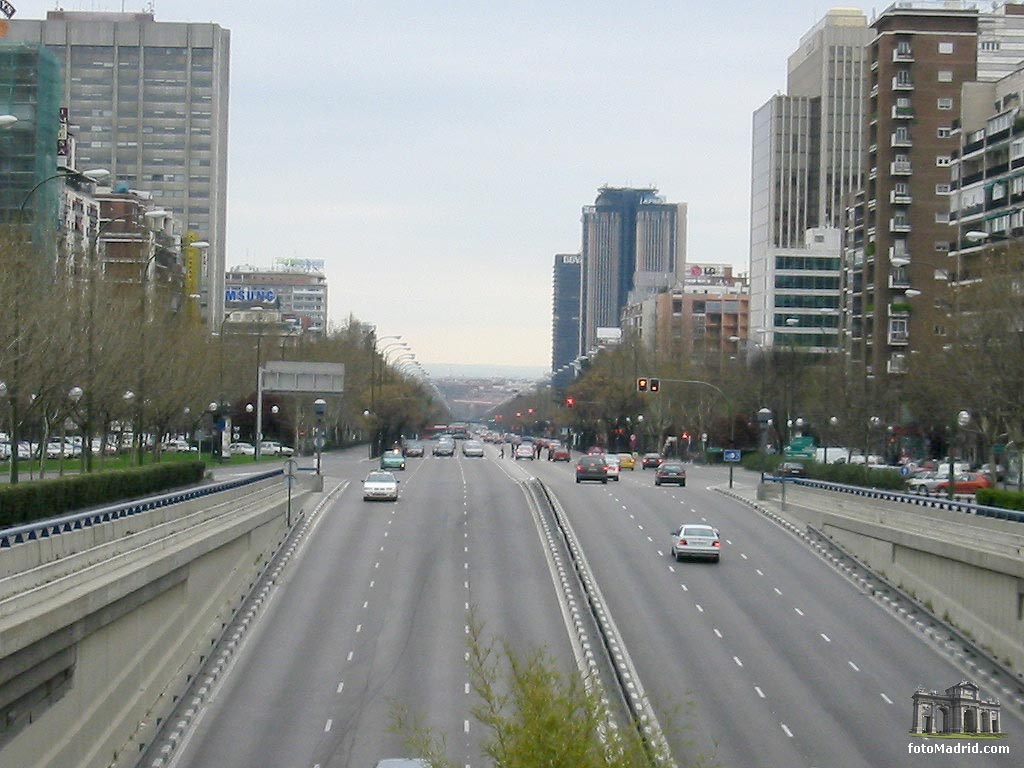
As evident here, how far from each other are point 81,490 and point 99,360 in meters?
17.4

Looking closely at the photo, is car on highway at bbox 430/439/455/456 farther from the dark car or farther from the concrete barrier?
the concrete barrier

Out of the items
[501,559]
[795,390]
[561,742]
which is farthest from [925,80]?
[561,742]

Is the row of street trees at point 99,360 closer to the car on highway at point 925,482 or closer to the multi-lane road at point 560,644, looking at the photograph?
the multi-lane road at point 560,644

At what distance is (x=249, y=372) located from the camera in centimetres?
11838

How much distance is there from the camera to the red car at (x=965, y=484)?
64113mm

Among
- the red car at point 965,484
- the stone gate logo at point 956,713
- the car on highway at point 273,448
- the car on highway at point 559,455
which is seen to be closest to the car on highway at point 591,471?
the red car at point 965,484

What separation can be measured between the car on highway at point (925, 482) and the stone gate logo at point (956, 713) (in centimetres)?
2692

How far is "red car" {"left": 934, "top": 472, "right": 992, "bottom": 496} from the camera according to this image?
64.1 metres

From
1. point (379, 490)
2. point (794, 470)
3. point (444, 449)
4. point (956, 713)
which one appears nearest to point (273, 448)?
point (444, 449)

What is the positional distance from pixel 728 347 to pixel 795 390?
85.3 m

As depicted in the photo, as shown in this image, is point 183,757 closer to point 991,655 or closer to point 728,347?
point 991,655

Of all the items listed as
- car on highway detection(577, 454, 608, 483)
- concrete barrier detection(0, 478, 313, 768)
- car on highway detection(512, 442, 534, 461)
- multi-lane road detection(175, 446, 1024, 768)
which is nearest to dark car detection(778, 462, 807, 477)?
car on highway detection(577, 454, 608, 483)

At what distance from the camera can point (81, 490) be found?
40.8 m

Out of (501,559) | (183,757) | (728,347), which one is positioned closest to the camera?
(183,757)
